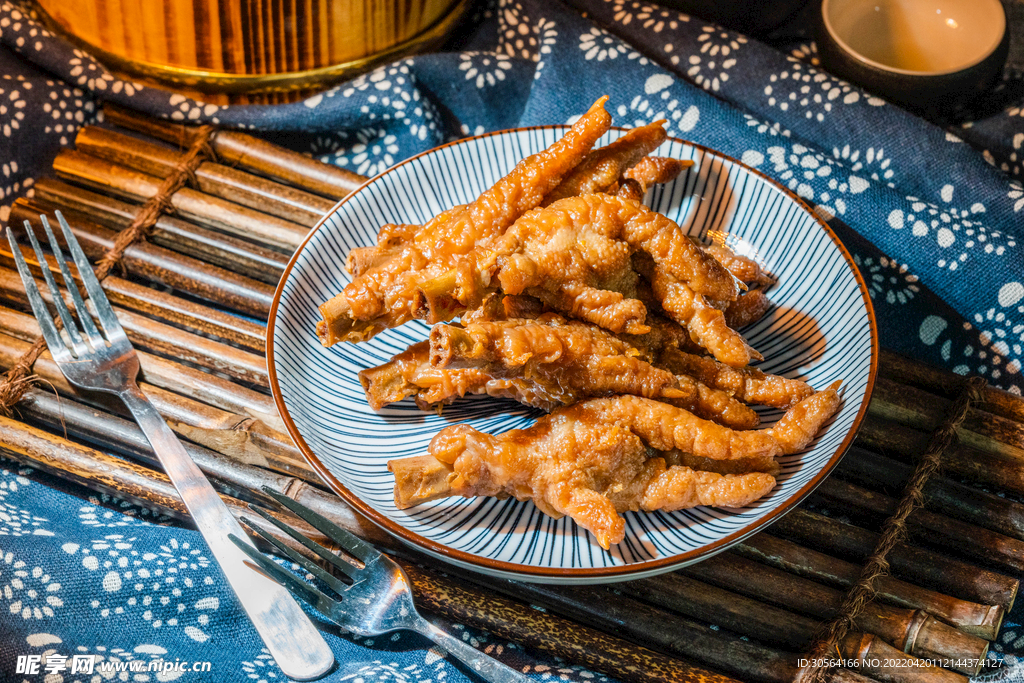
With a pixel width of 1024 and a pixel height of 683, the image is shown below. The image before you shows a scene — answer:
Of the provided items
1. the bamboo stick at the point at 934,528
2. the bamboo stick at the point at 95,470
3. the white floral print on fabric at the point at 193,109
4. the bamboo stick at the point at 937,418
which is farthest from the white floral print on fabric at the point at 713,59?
the bamboo stick at the point at 95,470

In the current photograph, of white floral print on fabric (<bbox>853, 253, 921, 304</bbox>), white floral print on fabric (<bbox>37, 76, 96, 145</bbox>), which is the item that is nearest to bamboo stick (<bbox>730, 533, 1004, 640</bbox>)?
white floral print on fabric (<bbox>853, 253, 921, 304</bbox>)

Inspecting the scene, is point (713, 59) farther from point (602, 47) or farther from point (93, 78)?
point (93, 78)

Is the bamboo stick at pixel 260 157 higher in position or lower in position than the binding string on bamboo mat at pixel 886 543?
higher

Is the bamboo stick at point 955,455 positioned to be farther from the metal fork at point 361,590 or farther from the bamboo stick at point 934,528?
the metal fork at point 361,590

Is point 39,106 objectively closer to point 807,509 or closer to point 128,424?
point 128,424

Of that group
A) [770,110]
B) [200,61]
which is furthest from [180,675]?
[770,110]

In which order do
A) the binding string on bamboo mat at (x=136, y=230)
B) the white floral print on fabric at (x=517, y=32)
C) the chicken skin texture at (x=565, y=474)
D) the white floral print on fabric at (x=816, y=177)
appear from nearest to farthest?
the chicken skin texture at (x=565, y=474) → the binding string on bamboo mat at (x=136, y=230) → the white floral print on fabric at (x=816, y=177) → the white floral print on fabric at (x=517, y=32)
